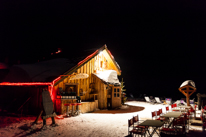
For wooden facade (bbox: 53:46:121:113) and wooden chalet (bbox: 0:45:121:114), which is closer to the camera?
wooden chalet (bbox: 0:45:121:114)

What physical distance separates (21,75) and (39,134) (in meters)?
6.71

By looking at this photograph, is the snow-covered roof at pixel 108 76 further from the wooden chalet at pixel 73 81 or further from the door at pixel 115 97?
the door at pixel 115 97

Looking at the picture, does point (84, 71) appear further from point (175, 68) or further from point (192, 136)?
point (175, 68)

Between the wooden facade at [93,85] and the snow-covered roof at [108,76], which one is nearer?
the wooden facade at [93,85]

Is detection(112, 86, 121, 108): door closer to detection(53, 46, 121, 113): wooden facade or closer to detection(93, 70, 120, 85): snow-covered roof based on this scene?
detection(53, 46, 121, 113): wooden facade

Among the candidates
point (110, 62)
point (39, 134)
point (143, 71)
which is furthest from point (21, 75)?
point (143, 71)

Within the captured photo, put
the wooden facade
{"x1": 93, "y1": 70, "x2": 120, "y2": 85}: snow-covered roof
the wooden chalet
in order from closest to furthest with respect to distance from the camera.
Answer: the wooden chalet < the wooden facade < {"x1": 93, "y1": 70, "x2": 120, "y2": 85}: snow-covered roof

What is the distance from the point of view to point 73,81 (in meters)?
15.0

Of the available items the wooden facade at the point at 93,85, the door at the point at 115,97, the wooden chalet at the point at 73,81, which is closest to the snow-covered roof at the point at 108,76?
the wooden chalet at the point at 73,81

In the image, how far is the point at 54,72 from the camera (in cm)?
1354

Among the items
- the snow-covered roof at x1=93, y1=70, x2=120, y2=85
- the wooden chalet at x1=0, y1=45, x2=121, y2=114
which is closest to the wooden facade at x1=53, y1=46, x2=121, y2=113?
the wooden chalet at x1=0, y1=45, x2=121, y2=114

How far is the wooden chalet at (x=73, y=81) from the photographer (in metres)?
12.7

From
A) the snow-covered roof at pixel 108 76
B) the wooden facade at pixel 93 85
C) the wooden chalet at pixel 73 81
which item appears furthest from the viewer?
the snow-covered roof at pixel 108 76

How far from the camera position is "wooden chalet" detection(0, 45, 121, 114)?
41.6ft
